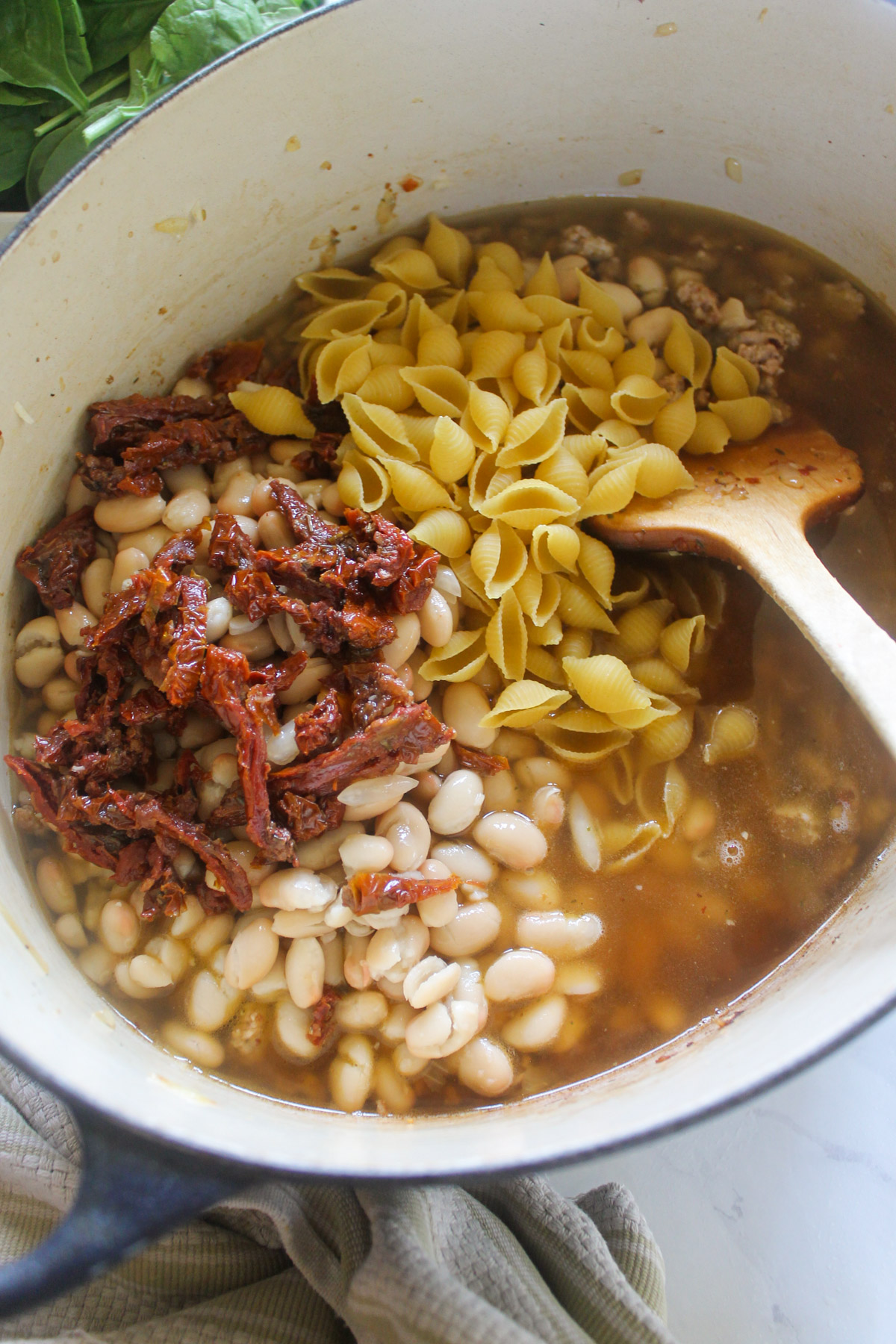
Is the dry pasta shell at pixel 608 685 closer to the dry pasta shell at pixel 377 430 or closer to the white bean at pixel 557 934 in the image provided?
the white bean at pixel 557 934

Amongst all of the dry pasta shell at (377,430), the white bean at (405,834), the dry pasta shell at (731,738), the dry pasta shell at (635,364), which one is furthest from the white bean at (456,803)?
the dry pasta shell at (635,364)

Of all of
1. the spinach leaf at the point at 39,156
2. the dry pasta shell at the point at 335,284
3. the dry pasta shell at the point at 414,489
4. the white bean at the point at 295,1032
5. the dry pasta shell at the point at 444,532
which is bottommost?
the white bean at the point at 295,1032

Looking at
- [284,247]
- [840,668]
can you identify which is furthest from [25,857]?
[840,668]

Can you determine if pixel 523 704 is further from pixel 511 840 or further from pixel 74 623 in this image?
pixel 74 623

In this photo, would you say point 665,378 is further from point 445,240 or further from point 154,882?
point 154,882

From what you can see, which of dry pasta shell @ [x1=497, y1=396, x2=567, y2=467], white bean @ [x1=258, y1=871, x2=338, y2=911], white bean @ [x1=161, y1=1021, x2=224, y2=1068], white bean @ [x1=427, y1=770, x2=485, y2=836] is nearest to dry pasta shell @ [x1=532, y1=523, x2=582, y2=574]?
dry pasta shell @ [x1=497, y1=396, x2=567, y2=467]

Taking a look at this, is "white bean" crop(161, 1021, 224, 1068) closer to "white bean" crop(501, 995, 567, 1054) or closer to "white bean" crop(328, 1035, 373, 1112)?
"white bean" crop(328, 1035, 373, 1112)

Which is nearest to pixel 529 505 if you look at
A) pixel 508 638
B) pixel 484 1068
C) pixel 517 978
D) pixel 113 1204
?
pixel 508 638
